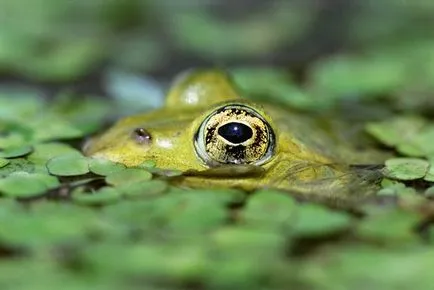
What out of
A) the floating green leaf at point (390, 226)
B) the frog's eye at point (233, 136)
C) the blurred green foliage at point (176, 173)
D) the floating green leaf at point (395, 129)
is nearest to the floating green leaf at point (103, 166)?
the blurred green foliage at point (176, 173)

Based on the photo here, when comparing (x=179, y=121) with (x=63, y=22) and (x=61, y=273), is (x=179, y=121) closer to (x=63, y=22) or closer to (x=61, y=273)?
(x=61, y=273)

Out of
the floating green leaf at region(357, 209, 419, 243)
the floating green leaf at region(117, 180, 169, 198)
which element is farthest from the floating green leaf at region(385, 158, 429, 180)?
the floating green leaf at region(117, 180, 169, 198)

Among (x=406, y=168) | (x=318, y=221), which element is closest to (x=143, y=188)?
(x=318, y=221)

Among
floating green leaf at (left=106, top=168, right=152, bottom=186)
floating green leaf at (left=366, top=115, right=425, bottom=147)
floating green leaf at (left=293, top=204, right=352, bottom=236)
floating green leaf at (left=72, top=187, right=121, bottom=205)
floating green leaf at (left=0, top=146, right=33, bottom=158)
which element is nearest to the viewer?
floating green leaf at (left=293, top=204, right=352, bottom=236)

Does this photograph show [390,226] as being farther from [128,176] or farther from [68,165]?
[68,165]

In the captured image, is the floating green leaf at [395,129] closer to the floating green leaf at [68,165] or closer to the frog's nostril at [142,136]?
the frog's nostril at [142,136]

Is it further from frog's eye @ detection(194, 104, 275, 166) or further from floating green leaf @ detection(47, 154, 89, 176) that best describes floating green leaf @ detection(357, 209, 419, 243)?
floating green leaf @ detection(47, 154, 89, 176)

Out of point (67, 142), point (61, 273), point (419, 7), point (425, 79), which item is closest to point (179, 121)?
point (67, 142)
